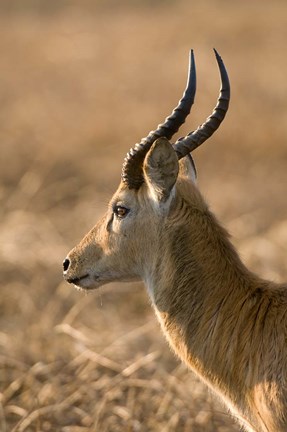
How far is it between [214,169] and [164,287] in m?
12.7

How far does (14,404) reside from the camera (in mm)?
8102

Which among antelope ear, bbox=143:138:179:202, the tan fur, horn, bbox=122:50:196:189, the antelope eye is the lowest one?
the tan fur

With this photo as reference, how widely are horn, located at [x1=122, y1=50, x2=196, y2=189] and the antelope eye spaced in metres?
0.14

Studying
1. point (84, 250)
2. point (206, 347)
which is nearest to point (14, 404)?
point (84, 250)

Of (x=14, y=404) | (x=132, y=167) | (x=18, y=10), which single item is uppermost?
(x=18, y=10)

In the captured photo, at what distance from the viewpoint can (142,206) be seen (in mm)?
6582

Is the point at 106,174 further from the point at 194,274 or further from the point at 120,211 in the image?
the point at 194,274

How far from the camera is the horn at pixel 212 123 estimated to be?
20.7ft

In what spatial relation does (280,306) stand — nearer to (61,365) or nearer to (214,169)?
(61,365)

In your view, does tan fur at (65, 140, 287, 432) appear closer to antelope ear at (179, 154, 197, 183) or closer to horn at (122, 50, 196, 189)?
horn at (122, 50, 196, 189)

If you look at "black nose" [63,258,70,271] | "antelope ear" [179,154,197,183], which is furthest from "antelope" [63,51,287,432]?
"antelope ear" [179,154,197,183]

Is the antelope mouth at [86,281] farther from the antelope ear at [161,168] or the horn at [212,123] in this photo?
the horn at [212,123]

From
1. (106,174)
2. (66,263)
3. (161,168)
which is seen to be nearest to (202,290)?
(161,168)

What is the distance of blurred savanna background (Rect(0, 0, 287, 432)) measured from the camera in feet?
26.3
